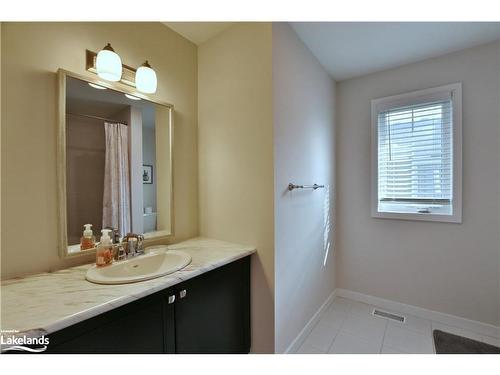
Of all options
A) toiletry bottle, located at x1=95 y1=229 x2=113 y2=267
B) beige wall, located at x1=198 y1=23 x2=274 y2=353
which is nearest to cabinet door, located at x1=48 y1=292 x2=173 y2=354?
toiletry bottle, located at x1=95 y1=229 x2=113 y2=267

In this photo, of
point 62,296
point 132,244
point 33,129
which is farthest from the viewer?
point 132,244

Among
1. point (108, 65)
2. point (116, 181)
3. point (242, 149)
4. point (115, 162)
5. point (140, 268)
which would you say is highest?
point (108, 65)

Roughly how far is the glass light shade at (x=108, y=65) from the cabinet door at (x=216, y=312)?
115 centimetres

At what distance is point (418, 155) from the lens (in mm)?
2004

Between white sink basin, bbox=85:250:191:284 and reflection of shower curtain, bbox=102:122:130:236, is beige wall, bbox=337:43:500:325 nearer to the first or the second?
white sink basin, bbox=85:250:191:284

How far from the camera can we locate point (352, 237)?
235 centimetres

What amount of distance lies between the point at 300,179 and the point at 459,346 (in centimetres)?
166

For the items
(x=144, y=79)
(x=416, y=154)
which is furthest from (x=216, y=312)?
(x=416, y=154)

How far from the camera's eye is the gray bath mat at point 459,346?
5.18ft

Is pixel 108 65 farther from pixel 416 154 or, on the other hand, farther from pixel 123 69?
pixel 416 154

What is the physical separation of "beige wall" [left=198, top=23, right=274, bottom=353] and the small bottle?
29.7 inches

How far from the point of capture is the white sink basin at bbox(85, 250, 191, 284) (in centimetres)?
98
